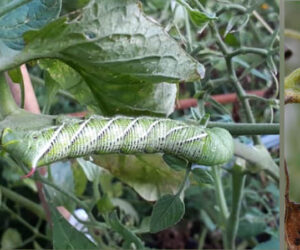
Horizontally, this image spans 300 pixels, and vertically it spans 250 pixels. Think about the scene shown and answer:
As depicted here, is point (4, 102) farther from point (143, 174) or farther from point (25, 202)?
point (25, 202)

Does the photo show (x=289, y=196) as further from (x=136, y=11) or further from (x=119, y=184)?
(x=119, y=184)

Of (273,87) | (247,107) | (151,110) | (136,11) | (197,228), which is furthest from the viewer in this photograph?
(197,228)

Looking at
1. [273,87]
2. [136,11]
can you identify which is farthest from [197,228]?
[136,11]

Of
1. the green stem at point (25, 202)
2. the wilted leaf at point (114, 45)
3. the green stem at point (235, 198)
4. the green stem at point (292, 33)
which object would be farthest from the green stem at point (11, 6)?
the green stem at point (25, 202)

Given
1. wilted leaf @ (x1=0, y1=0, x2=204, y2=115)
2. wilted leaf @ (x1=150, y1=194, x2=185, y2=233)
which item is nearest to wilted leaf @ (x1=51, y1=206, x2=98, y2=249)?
wilted leaf @ (x1=150, y1=194, x2=185, y2=233)

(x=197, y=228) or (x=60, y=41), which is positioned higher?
(x=60, y=41)

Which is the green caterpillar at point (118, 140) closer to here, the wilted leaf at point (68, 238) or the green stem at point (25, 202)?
the wilted leaf at point (68, 238)

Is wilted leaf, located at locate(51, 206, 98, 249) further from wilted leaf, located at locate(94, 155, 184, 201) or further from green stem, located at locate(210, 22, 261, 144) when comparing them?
green stem, located at locate(210, 22, 261, 144)

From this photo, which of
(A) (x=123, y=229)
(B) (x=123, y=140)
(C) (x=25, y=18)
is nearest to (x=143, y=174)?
(A) (x=123, y=229)
